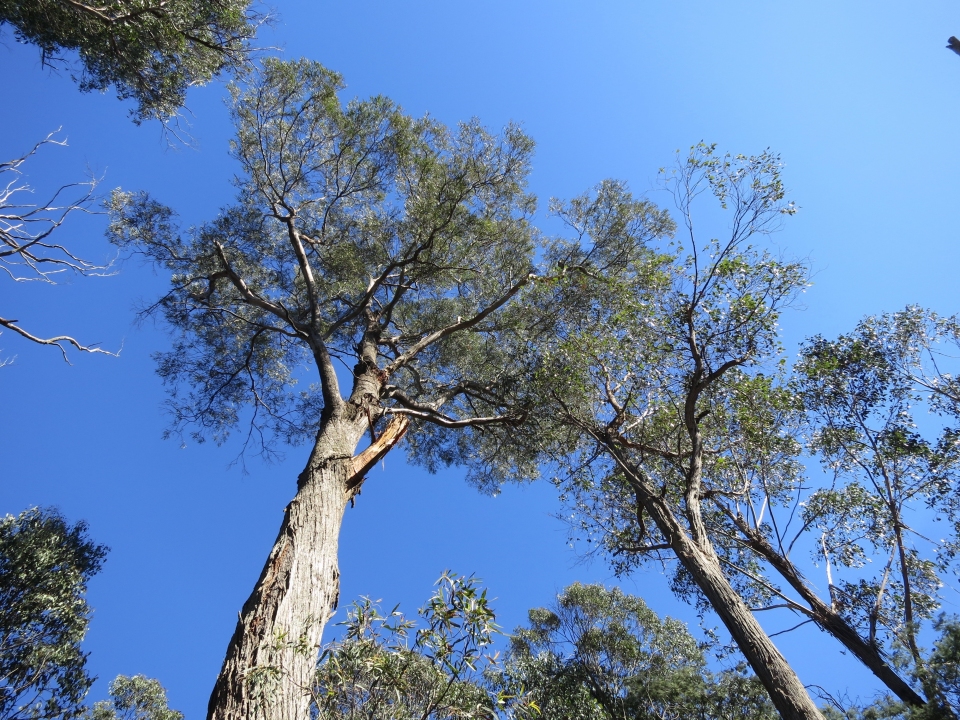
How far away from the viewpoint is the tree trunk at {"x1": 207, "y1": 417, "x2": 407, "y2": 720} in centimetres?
329

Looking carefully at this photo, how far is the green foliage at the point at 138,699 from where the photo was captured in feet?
30.5

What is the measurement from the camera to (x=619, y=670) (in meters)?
11.2

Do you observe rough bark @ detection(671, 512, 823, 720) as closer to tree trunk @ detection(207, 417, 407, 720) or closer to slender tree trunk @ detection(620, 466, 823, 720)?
slender tree trunk @ detection(620, 466, 823, 720)

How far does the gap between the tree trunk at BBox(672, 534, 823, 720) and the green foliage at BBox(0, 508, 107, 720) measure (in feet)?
27.0

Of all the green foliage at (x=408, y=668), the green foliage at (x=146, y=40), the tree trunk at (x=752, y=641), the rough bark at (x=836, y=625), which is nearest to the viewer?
the green foliage at (x=408, y=668)

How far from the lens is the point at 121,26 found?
6.15 m

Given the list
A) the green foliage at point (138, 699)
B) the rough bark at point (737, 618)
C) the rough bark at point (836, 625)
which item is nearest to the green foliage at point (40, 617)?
the green foliage at point (138, 699)

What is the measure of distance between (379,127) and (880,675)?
1128cm

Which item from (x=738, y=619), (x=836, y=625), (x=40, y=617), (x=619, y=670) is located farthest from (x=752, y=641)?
(x=40, y=617)

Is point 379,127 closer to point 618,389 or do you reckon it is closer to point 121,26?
point 121,26

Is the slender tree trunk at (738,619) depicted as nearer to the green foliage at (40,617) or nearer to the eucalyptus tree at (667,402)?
the eucalyptus tree at (667,402)

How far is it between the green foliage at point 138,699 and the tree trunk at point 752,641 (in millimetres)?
8618

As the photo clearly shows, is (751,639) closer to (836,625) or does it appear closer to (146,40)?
(836,625)

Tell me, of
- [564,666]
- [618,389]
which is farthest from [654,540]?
[564,666]
